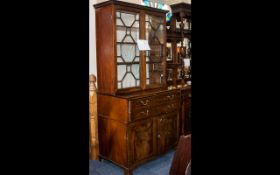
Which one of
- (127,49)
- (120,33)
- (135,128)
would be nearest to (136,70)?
(127,49)

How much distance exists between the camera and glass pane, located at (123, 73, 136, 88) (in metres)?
2.89

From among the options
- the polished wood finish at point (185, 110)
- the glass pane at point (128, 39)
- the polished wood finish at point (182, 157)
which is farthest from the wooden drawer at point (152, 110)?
the polished wood finish at point (182, 157)

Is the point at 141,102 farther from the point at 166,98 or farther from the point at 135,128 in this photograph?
the point at 166,98

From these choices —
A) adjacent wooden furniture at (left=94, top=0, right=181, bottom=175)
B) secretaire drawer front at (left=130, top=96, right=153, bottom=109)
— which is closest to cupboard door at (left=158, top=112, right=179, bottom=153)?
adjacent wooden furniture at (left=94, top=0, right=181, bottom=175)

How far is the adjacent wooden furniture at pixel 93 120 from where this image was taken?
2.91 metres

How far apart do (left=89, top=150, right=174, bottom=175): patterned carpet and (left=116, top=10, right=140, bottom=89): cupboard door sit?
941mm

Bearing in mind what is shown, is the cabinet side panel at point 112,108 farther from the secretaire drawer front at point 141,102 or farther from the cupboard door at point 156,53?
the cupboard door at point 156,53

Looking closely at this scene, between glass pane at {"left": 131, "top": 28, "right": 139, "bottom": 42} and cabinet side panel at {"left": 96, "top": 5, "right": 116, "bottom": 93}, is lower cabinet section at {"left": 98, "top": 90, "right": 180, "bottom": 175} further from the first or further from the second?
glass pane at {"left": 131, "top": 28, "right": 139, "bottom": 42}

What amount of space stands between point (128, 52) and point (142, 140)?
102 centimetres
